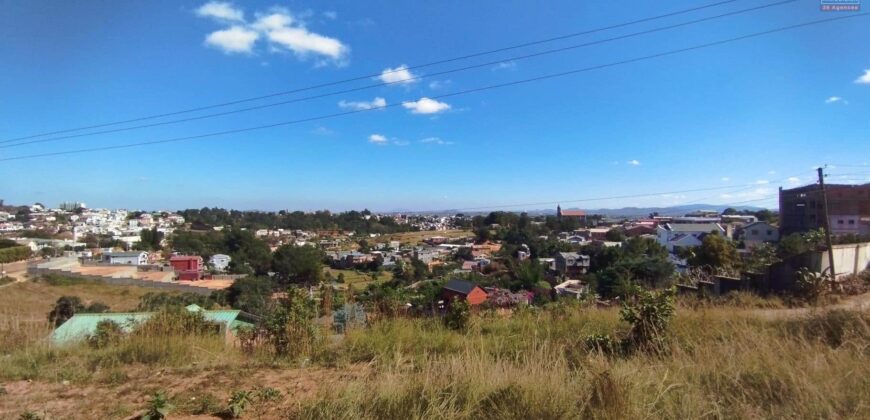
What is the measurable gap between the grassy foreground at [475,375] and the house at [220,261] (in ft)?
167

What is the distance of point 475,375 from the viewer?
2.30 m

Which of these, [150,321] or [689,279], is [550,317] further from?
[689,279]

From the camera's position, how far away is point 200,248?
188 ft

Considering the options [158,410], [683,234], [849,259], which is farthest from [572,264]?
[158,410]

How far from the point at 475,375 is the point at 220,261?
5570cm

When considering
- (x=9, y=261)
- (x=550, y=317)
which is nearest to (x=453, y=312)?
(x=550, y=317)

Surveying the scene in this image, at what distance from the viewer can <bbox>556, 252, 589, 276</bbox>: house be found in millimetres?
35906

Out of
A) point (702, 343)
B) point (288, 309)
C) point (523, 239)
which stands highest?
point (288, 309)

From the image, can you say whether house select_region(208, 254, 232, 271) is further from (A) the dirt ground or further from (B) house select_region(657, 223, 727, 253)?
(A) the dirt ground

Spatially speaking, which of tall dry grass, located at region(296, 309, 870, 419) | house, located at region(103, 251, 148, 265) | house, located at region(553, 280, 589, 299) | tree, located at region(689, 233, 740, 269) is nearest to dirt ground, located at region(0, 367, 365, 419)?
tall dry grass, located at region(296, 309, 870, 419)

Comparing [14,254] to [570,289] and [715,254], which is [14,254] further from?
[715,254]

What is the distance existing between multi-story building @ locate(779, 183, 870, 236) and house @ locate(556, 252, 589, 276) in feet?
45.6

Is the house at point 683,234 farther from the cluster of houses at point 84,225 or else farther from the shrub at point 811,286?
the cluster of houses at point 84,225

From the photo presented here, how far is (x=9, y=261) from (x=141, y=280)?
17152 millimetres
